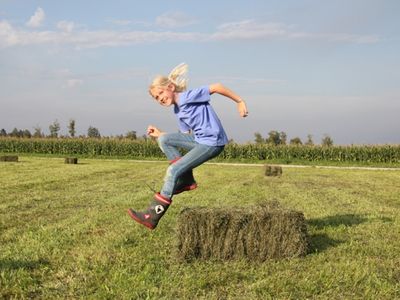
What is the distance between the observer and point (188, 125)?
6.38 m

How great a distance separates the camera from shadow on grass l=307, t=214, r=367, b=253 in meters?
6.89

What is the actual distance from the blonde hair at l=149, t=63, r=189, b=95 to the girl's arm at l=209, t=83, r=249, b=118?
537 millimetres

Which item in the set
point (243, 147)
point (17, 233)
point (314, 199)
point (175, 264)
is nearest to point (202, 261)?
point (175, 264)

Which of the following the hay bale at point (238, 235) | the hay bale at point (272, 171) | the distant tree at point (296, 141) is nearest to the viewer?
the hay bale at point (238, 235)

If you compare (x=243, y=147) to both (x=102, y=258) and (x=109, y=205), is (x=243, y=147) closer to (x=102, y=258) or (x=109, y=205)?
(x=109, y=205)

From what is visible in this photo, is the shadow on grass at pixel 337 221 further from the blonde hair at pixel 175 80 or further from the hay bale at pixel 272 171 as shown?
the hay bale at pixel 272 171

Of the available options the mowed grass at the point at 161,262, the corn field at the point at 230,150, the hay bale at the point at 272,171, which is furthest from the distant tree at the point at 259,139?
the mowed grass at the point at 161,262

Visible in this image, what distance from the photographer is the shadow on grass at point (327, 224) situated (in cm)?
689

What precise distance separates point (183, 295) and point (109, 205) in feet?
22.2

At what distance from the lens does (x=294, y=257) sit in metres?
6.12

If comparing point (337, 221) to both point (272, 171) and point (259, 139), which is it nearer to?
point (272, 171)

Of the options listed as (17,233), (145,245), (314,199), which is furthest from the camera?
(314,199)

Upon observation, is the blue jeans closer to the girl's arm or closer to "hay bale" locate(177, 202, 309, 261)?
"hay bale" locate(177, 202, 309, 261)

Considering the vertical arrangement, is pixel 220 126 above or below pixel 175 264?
above
